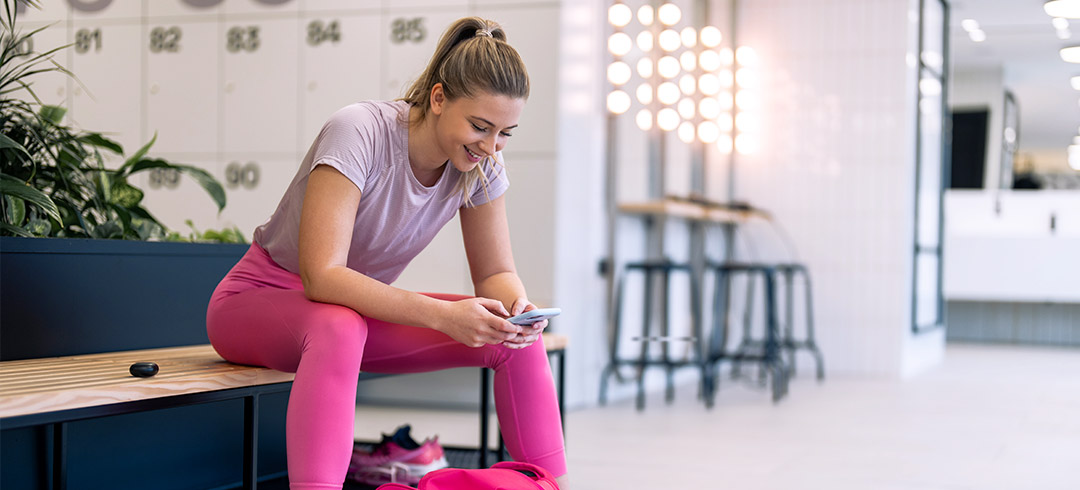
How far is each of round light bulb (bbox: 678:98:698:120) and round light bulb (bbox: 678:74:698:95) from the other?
4 centimetres

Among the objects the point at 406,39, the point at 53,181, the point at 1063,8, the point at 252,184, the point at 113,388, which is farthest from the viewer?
the point at 1063,8

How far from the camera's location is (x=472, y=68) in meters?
1.53

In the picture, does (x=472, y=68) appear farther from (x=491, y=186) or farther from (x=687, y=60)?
(x=687, y=60)

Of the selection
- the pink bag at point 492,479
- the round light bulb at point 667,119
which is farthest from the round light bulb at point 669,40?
the pink bag at point 492,479

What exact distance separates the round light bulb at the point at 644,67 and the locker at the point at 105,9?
2174 millimetres

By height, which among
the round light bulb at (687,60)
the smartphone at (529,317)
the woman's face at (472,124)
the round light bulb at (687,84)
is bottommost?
the smartphone at (529,317)

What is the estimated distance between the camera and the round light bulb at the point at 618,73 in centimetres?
421

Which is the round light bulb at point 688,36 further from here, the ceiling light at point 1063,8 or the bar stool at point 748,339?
the ceiling light at point 1063,8

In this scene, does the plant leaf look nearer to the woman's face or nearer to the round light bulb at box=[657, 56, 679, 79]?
the woman's face

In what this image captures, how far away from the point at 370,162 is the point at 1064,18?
709cm

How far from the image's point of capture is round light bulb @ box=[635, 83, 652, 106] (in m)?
4.47

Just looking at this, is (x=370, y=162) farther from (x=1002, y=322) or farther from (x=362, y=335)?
(x=1002, y=322)

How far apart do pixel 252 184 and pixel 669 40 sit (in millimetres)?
2037

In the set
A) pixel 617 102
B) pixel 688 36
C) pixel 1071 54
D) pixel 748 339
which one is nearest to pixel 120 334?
pixel 617 102
